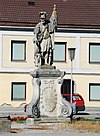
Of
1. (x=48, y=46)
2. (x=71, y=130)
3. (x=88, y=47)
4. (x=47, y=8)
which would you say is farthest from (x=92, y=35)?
(x=71, y=130)

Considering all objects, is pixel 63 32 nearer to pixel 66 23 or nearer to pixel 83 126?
pixel 66 23

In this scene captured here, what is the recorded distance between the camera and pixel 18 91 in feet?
Result: 146

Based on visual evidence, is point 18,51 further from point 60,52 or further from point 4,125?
point 4,125

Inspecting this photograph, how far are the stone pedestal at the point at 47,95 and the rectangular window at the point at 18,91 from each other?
22.0 meters

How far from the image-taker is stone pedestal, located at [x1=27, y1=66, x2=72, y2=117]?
72.0 ft

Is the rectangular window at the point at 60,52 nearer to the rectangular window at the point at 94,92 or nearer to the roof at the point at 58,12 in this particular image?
the roof at the point at 58,12

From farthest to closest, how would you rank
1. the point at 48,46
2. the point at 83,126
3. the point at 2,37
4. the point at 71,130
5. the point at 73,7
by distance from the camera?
the point at 73,7, the point at 2,37, the point at 48,46, the point at 83,126, the point at 71,130

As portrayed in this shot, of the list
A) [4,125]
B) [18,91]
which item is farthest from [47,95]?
[18,91]

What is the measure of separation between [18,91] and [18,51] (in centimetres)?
313

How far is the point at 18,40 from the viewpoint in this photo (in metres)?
44.3

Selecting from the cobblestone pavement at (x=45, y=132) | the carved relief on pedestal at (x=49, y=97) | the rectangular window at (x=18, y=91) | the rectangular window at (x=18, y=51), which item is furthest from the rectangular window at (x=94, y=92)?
the cobblestone pavement at (x=45, y=132)

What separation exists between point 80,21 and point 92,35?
153cm

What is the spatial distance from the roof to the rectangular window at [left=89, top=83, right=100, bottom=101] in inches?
186

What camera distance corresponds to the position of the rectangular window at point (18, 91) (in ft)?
145
